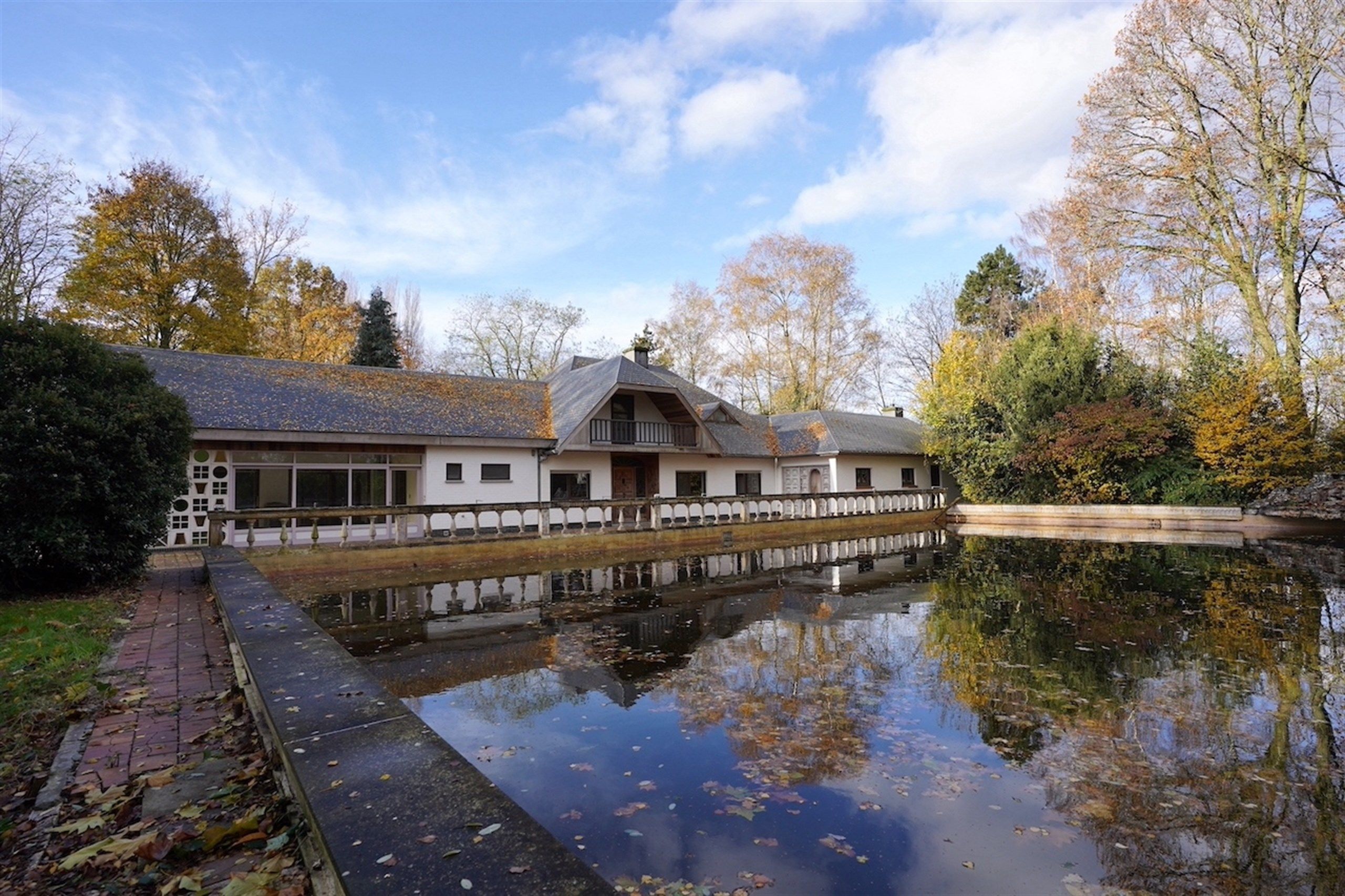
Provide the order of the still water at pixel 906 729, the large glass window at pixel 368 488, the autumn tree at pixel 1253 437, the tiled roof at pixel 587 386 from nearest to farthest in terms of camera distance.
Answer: the still water at pixel 906 729
the large glass window at pixel 368 488
the tiled roof at pixel 587 386
the autumn tree at pixel 1253 437

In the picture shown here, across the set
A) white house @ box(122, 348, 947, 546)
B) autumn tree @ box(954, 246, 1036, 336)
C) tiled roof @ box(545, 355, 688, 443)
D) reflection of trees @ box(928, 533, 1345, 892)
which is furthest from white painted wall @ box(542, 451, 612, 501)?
autumn tree @ box(954, 246, 1036, 336)

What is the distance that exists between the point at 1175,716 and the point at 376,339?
1381 inches

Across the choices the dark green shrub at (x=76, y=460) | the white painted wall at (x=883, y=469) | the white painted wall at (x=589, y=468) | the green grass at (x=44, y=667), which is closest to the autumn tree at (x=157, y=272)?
the white painted wall at (x=589, y=468)

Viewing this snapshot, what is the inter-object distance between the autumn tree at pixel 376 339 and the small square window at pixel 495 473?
614 inches

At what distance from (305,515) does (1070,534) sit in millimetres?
23594

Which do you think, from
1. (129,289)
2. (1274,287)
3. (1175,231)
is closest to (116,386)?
(129,289)

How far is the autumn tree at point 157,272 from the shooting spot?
25.9 meters

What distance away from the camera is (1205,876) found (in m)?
3.64

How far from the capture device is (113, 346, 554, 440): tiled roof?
17.9 metres

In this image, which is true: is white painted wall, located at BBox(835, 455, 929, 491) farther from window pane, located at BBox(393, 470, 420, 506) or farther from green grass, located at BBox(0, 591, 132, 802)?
green grass, located at BBox(0, 591, 132, 802)

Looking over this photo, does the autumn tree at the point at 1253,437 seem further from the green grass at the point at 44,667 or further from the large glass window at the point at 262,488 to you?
the large glass window at the point at 262,488

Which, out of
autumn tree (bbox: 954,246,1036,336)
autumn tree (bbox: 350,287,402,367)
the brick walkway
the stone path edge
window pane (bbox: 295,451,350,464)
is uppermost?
autumn tree (bbox: 954,246,1036,336)

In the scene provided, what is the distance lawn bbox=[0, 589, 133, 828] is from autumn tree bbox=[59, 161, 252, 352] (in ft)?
75.9

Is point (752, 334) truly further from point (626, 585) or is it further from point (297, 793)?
point (297, 793)
